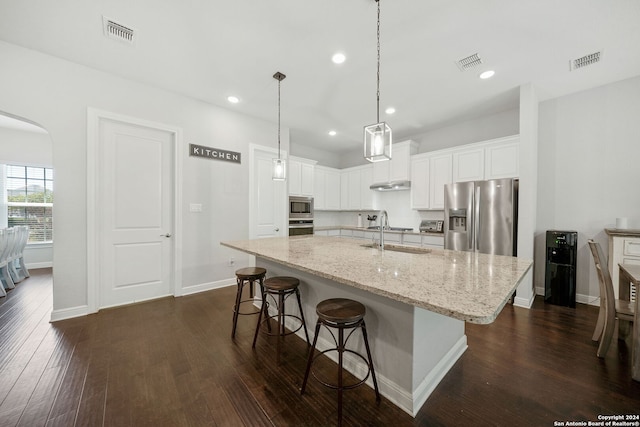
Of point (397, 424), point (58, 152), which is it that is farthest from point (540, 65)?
point (58, 152)

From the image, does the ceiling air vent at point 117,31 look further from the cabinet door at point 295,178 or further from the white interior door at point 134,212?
the cabinet door at point 295,178

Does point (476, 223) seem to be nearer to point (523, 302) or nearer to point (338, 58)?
point (523, 302)

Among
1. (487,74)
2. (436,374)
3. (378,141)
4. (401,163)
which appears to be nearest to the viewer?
(436,374)

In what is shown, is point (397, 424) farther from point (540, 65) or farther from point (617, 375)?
point (540, 65)

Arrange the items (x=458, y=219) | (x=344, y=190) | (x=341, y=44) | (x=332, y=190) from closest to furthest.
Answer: (x=341, y=44) → (x=458, y=219) → (x=332, y=190) → (x=344, y=190)

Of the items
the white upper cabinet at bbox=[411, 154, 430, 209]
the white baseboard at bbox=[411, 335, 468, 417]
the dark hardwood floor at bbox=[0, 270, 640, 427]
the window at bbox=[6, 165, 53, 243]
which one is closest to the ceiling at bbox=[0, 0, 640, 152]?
the white upper cabinet at bbox=[411, 154, 430, 209]

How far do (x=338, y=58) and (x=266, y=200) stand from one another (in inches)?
102

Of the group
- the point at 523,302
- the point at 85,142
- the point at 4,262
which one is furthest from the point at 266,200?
the point at 523,302

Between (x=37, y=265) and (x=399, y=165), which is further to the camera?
(x=37, y=265)

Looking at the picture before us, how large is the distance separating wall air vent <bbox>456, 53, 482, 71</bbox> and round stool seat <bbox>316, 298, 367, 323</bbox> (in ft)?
9.14

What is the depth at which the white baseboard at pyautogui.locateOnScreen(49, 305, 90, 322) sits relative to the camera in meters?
2.59

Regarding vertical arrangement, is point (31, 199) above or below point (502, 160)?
below

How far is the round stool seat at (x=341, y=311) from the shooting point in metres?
1.41

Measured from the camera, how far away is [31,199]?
5.09m
